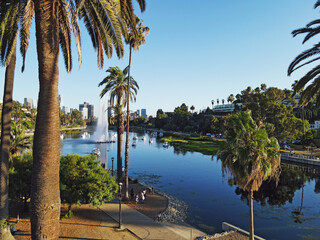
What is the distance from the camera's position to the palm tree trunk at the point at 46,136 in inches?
288

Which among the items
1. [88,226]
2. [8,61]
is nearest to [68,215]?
[88,226]

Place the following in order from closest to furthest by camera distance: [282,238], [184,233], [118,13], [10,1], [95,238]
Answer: [118,13] → [10,1] → [95,238] → [184,233] → [282,238]

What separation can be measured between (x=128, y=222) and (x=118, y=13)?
50.0 ft

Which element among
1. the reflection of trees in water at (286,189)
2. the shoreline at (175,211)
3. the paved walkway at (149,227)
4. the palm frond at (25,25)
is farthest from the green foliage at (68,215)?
the reflection of trees in water at (286,189)

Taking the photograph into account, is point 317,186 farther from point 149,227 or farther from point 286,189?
point 149,227

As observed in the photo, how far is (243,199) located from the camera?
93.4 ft

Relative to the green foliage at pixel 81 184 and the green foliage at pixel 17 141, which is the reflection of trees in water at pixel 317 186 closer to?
the green foliage at pixel 81 184

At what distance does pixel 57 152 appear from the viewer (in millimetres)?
7613

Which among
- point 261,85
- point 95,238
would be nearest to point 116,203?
point 95,238

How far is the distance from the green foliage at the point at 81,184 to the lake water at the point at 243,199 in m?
8.68

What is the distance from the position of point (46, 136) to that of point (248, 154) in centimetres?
875

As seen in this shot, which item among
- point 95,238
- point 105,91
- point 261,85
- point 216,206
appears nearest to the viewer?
point 95,238

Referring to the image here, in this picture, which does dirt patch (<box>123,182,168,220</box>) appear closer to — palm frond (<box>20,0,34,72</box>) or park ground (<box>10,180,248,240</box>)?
park ground (<box>10,180,248,240</box>)

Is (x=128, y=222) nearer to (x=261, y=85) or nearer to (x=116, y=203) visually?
(x=116, y=203)
